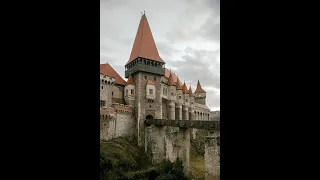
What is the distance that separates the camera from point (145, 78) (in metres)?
26.0

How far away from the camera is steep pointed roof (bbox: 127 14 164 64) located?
27.1 metres

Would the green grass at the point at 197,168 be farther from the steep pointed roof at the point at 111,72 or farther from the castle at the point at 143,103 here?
the steep pointed roof at the point at 111,72

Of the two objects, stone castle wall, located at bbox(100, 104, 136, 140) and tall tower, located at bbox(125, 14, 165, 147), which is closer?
stone castle wall, located at bbox(100, 104, 136, 140)

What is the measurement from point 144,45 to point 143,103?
8.09 meters

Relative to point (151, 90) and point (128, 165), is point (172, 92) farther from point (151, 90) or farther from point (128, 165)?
point (128, 165)

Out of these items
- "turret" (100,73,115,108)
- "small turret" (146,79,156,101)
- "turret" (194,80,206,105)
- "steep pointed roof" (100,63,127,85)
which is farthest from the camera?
"turret" (194,80,206,105)

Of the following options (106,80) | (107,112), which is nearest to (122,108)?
(107,112)

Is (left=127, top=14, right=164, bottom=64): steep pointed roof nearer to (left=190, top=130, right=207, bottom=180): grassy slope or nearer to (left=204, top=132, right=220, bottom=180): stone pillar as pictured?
(left=190, top=130, right=207, bottom=180): grassy slope

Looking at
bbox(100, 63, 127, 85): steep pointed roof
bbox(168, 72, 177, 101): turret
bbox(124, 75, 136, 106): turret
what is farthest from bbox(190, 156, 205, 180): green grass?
bbox(100, 63, 127, 85): steep pointed roof

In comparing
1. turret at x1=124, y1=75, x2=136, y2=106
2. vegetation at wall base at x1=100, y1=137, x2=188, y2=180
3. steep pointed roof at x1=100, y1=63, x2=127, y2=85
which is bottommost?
vegetation at wall base at x1=100, y1=137, x2=188, y2=180

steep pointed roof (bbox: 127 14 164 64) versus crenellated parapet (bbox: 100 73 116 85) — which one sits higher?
steep pointed roof (bbox: 127 14 164 64)
